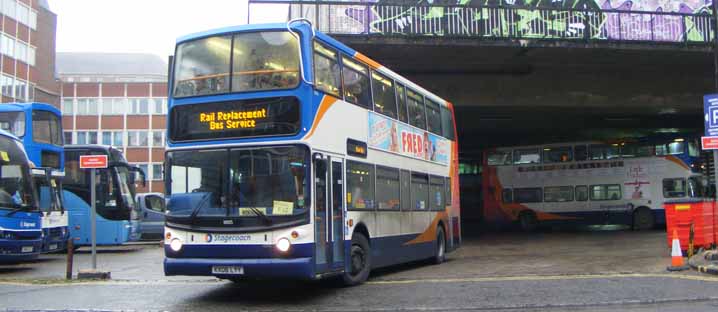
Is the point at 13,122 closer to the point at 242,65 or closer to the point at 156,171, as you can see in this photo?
the point at 242,65

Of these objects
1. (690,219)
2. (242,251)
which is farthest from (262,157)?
(690,219)

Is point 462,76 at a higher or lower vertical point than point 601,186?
higher

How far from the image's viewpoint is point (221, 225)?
9.37m

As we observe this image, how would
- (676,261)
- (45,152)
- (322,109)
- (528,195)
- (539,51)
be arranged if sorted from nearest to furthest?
(322,109), (676,261), (45,152), (539,51), (528,195)

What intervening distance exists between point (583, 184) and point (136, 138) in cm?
4257

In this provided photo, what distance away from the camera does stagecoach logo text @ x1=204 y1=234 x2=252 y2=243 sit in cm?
929

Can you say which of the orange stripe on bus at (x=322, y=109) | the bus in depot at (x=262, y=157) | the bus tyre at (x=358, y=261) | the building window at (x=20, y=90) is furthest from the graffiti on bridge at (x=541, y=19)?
the building window at (x=20, y=90)

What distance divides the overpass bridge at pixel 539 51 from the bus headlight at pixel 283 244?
9387mm

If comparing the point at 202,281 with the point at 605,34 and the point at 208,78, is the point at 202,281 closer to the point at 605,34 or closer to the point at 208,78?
the point at 208,78

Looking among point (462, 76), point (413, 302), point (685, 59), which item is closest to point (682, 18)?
point (685, 59)

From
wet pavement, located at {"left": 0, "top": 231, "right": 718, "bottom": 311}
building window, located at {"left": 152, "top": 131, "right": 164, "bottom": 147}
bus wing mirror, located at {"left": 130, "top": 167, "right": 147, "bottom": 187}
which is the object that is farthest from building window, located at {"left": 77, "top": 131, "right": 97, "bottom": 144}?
wet pavement, located at {"left": 0, "top": 231, "right": 718, "bottom": 311}

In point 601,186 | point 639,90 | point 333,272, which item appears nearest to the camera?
point 333,272

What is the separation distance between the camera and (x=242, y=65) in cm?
981

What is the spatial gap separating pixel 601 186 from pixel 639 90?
7925 mm
